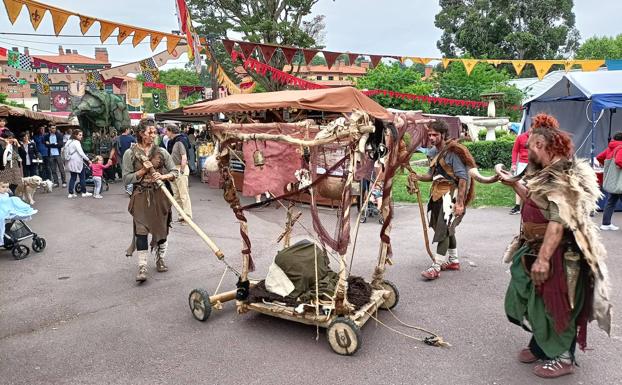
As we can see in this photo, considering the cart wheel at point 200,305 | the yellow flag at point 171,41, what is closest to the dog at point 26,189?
the yellow flag at point 171,41

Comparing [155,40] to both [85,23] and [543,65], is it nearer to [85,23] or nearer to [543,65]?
[85,23]

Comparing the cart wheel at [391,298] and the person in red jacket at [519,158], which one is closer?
the cart wheel at [391,298]

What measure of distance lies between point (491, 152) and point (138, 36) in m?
12.6

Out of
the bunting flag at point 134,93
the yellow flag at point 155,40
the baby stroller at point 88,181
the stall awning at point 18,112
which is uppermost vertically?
the yellow flag at point 155,40

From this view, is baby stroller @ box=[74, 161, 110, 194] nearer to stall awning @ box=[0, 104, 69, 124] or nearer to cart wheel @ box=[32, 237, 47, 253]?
stall awning @ box=[0, 104, 69, 124]

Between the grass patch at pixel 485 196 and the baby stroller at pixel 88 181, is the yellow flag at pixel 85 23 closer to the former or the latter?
the baby stroller at pixel 88 181

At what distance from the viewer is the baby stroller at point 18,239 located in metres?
6.85

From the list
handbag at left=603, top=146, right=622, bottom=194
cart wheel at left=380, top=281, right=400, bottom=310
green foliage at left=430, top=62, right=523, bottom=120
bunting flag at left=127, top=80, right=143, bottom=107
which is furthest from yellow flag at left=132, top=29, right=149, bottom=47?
green foliage at left=430, top=62, right=523, bottom=120

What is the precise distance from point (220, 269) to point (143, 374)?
8.63 feet

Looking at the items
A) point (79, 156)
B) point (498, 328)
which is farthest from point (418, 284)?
point (79, 156)

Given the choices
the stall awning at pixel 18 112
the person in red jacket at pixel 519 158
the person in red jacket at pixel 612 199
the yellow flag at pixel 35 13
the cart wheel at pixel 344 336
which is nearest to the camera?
the cart wheel at pixel 344 336

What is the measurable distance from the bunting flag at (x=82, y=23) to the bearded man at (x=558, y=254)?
7491 millimetres

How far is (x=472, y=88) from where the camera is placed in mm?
28469

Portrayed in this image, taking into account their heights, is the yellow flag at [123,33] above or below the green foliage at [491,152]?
above
